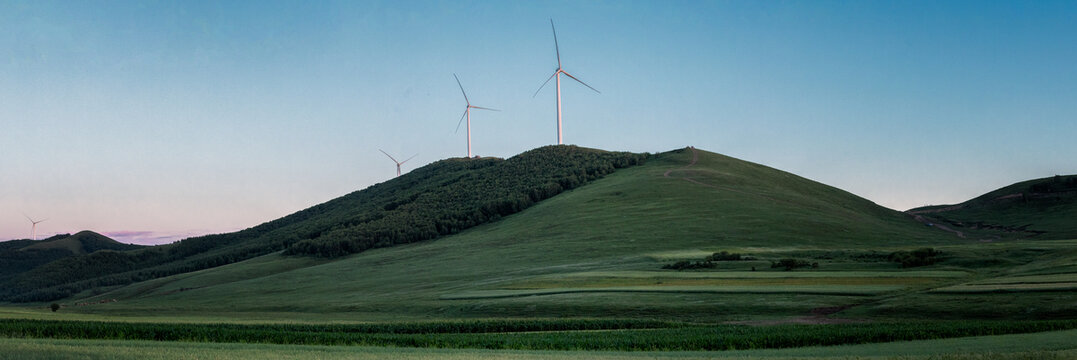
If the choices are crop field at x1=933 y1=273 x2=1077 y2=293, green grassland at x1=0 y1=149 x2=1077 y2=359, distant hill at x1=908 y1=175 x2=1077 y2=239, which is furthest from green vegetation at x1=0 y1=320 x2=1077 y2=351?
distant hill at x1=908 y1=175 x2=1077 y2=239

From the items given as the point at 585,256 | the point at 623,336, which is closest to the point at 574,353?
the point at 623,336

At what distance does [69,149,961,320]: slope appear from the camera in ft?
184

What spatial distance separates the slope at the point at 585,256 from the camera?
56.2 meters

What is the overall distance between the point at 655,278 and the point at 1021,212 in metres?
124

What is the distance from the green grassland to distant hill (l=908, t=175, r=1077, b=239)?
14055mm

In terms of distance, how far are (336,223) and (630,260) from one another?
117 meters

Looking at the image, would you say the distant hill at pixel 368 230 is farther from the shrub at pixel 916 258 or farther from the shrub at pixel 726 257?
the shrub at pixel 916 258

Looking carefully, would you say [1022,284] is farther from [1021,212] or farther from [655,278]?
[1021,212]

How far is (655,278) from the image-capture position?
64250 mm

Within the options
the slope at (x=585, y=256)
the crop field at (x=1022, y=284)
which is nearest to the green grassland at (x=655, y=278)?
the crop field at (x=1022, y=284)

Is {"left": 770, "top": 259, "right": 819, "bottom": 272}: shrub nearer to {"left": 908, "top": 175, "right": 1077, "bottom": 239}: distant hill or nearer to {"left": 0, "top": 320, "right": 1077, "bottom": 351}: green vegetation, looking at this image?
{"left": 0, "top": 320, "right": 1077, "bottom": 351}: green vegetation

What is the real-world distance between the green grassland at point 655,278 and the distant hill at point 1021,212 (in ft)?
46.1

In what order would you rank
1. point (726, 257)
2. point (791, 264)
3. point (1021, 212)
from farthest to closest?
point (1021, 212) < point (726, 257) < point (791, 264)

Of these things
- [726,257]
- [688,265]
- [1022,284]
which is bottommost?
[1022,284]
